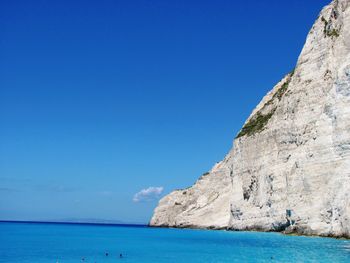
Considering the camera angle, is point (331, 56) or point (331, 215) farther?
point (331, 56)

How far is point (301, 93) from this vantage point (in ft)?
161

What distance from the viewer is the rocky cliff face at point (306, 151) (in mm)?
38844

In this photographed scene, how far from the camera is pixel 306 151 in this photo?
44.1 m

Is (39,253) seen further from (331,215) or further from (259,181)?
(259,181)

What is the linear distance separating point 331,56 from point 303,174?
37.0 feet

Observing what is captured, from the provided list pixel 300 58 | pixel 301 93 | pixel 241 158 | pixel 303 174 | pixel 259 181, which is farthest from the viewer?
pixel 241 158

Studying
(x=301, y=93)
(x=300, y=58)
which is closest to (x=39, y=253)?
(x=301, y=93)

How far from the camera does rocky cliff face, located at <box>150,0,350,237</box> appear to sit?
38.8m

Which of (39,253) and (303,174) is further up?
(303,174)

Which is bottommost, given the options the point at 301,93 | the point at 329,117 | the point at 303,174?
the point at 303,174

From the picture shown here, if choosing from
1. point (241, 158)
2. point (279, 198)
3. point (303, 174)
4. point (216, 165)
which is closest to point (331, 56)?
point (303, 174)

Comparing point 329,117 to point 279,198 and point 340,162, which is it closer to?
point 340,162

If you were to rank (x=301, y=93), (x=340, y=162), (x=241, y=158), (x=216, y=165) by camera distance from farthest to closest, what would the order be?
(x=216, y=165), (x=241, y=158), (x=301, y=93), (x=340, y=162)

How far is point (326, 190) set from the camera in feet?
132
